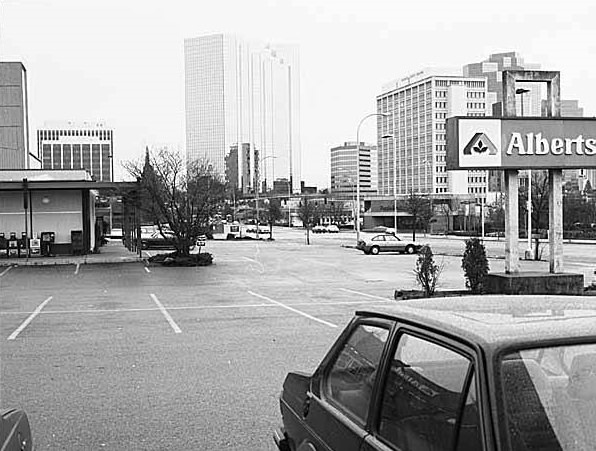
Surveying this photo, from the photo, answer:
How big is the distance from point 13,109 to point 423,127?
167ft

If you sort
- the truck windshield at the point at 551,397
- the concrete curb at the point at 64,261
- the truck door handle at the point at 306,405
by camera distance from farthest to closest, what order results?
1. the concrete curb at the point at 64,261
2. the truck door handle at the point at 306,405
3. the truck windshield at the point at 551,397

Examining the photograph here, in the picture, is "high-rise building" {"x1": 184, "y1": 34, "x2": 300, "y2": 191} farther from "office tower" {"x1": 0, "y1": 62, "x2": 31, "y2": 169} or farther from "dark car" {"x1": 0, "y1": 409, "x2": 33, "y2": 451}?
"dark car" {"x1": 0, "y1": 409, "x2": 33, "y2": 451}

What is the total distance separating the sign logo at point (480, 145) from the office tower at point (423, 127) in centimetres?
5043

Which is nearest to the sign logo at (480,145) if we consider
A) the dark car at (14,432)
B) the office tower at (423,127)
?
the dark car at (14,432)

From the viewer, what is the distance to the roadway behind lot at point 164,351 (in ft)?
22.4

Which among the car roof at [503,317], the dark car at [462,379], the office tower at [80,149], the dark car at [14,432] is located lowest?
the dark car at [14,432]

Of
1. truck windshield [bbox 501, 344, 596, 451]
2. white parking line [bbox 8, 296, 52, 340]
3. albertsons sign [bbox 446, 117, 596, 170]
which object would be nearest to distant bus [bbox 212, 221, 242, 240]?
white parking line [bbox 8, 296, 52, 340]

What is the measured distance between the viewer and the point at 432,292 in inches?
704

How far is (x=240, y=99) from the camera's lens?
121312mm

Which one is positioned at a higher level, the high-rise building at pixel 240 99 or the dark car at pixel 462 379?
the high-rise building at pixel 240 99

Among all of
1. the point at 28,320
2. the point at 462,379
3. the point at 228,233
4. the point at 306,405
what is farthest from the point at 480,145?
the point at 228,233

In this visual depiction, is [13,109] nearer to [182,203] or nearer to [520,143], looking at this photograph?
[182,203]

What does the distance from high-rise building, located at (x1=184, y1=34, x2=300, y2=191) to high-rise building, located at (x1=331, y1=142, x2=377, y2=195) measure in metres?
16.1

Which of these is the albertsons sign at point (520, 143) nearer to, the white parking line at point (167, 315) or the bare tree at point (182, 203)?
the white parking line at point (167, 315)
